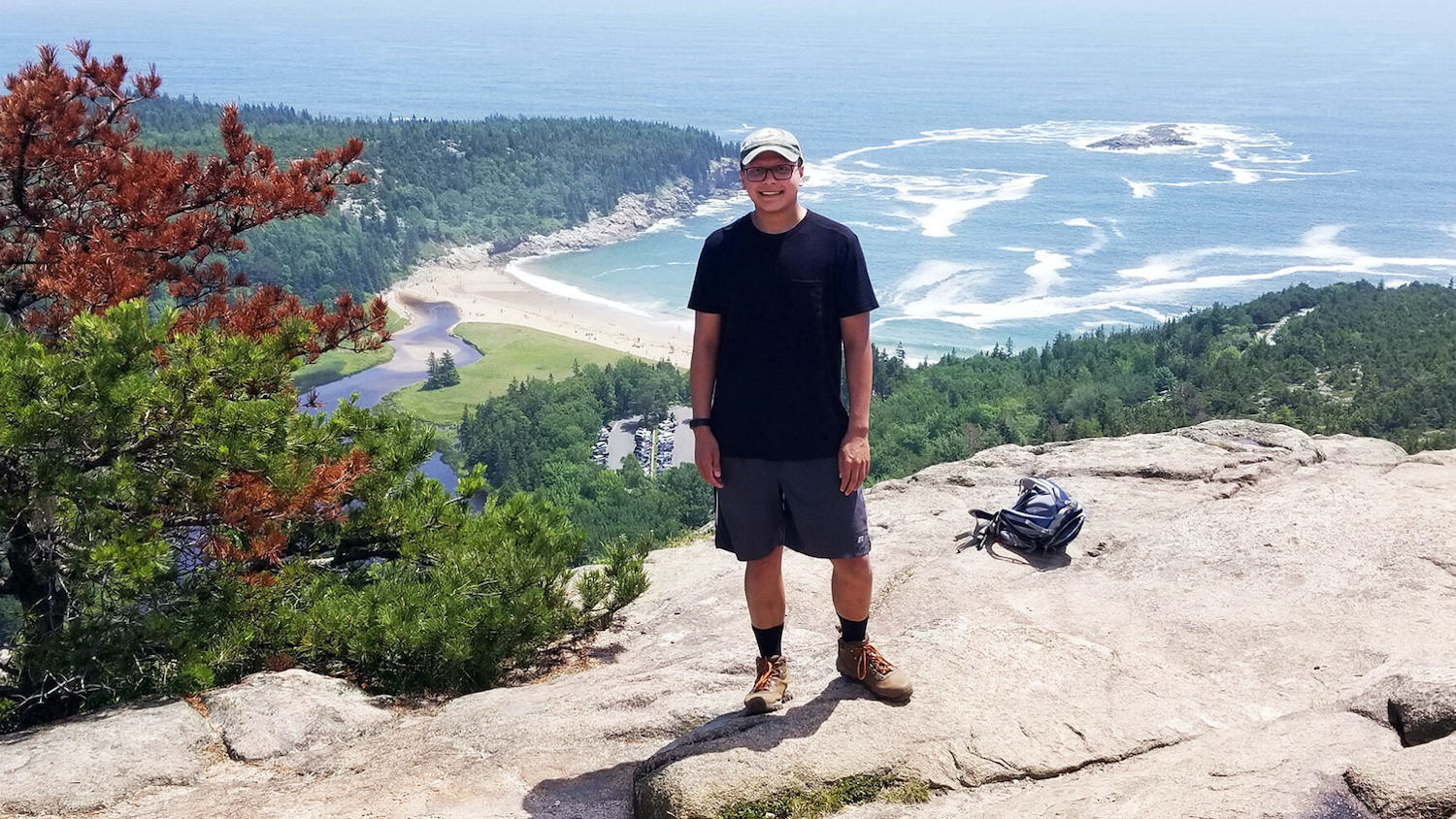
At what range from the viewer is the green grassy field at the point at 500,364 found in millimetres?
73312

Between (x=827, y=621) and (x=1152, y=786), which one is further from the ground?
(x=1152, y=786)

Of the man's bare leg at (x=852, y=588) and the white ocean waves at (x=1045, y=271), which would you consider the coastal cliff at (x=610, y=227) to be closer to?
the white ocean waves at (x=1045, y=271)

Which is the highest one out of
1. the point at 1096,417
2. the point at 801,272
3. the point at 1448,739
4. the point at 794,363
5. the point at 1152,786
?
the point at 801,272

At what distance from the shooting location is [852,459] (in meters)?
4.75

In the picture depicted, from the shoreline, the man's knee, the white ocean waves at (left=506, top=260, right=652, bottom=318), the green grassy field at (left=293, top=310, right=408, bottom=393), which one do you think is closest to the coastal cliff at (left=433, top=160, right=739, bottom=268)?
the shoreline

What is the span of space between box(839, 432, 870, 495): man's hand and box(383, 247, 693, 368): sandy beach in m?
70.4

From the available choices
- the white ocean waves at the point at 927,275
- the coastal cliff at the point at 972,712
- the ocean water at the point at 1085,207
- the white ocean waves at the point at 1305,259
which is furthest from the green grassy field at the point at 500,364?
the coastal cliff at the point at 972,712

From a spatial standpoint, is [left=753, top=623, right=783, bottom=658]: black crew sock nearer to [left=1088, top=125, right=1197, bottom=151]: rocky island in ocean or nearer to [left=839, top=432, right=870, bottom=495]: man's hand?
[left=839, top=432, right=870, bottom=495]: man's hand

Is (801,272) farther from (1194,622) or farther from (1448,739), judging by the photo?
(1194,622)

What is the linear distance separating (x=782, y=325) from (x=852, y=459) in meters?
0.64

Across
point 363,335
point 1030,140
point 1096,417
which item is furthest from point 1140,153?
point 363,335

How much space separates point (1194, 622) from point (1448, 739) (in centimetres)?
243

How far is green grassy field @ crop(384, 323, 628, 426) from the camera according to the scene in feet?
241

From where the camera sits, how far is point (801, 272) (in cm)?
467
